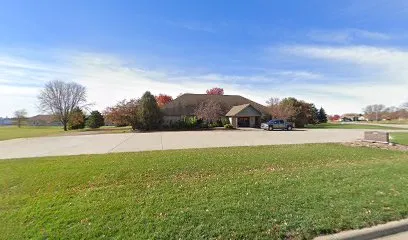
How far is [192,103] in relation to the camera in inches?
1966

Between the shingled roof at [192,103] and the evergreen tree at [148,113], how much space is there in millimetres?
4721

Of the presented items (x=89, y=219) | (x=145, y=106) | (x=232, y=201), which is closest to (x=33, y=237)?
(x=89, y=219)

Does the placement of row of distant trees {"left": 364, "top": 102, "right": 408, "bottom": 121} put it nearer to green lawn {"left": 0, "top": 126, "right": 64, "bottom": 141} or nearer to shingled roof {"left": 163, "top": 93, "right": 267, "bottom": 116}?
shingled roof {"left": 163, "top": 93, "right": 267, "bottom": 116}

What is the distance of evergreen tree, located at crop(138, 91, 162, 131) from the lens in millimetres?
41156

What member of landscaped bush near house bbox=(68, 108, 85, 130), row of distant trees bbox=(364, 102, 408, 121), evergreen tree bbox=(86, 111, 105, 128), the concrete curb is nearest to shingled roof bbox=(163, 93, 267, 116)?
evergreen tree bbox=(86, 111, 105, 128)

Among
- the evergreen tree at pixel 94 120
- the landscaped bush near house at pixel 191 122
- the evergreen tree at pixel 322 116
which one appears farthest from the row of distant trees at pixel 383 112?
the evergreen tree at pixel 94 120

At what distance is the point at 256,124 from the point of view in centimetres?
4688

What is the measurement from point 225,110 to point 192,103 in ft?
22.7

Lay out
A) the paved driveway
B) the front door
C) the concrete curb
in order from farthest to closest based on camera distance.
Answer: the front door → the paved driveway → the concrete curb

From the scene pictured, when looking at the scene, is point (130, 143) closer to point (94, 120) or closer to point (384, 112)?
point (94, 120)

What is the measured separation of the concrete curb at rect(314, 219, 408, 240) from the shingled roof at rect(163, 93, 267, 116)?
43995mm

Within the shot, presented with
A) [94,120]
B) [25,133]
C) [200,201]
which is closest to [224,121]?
[94,120]

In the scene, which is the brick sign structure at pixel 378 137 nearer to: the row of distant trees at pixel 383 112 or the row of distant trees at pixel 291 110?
the row of distant trees at pixel 291 110

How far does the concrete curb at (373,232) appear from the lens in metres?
3.63
